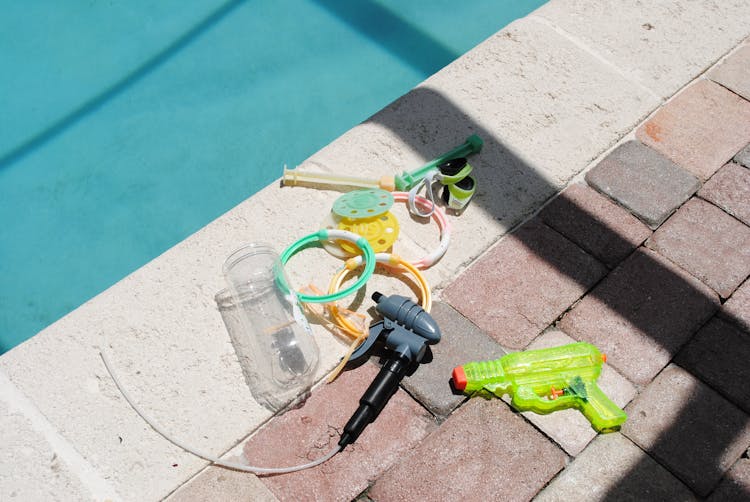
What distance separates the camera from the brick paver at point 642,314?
261cm

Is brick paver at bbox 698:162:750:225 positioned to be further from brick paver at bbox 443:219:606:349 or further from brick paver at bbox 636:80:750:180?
brick paver at bbox 443:219:606:349

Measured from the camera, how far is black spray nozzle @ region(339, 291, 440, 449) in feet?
7.80

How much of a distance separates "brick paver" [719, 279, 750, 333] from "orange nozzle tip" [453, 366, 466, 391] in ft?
3.25

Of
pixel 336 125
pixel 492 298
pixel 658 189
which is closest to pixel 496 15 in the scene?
pixel 336 125

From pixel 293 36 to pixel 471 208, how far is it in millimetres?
2133

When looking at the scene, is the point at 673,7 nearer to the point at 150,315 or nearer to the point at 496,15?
the point at 496,15

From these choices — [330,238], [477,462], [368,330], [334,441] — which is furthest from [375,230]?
[477,462]

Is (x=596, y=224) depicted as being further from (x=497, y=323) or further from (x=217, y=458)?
(x=217, y=458)

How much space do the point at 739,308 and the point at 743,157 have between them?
79 cm

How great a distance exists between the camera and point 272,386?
251cm

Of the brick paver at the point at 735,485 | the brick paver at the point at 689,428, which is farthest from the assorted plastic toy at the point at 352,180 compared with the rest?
the brick paver at the point at 735,485

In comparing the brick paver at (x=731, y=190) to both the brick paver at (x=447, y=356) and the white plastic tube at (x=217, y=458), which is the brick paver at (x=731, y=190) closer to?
the brick paver at (x=447, y=356)

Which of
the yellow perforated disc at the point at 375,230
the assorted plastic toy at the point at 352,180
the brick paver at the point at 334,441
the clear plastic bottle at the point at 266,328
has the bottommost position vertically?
the brick paver at the point at 334,441

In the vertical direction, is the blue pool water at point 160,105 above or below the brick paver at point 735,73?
below
